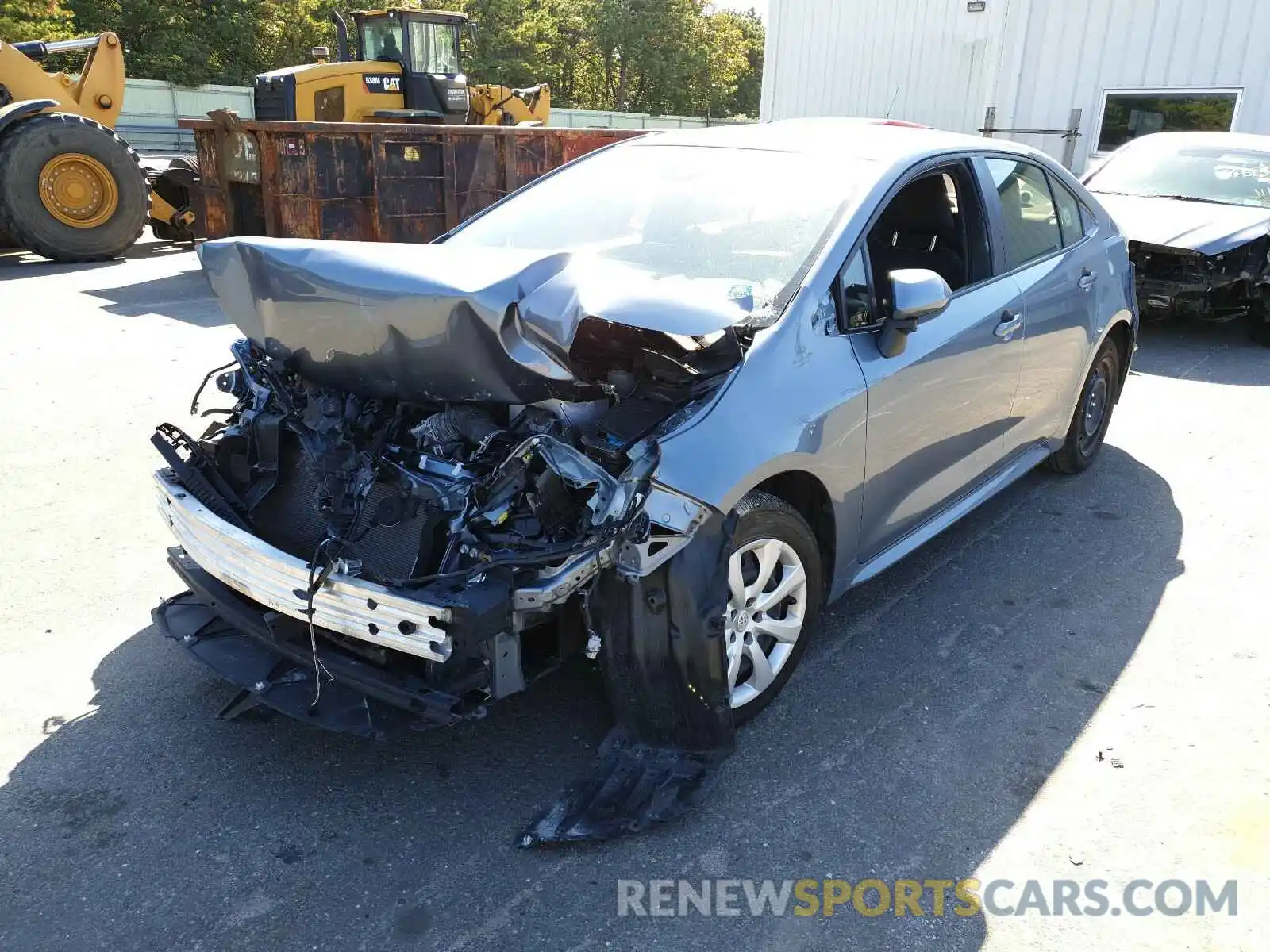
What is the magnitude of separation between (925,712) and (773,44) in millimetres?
19209

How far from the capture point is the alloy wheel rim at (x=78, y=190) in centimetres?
1090

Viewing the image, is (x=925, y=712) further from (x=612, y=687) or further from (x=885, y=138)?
(x=885, y=138)

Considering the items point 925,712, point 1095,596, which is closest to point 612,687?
point 925,712

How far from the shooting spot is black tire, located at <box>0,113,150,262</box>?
1063cm

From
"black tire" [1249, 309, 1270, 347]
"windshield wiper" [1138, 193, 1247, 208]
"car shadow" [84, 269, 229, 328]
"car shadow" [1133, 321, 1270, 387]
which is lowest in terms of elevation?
"car shadow" [1133, 321, 1270, 387]

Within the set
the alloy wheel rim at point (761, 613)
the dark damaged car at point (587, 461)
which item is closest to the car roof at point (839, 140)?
the dark damaged car at point (587, 461)

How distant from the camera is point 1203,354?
839 centimetres

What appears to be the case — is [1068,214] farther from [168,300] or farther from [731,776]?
[168,300]

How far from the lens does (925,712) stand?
3309mm

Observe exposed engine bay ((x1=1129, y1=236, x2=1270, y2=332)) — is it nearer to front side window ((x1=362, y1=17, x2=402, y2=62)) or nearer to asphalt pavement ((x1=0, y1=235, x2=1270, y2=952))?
asphalt pavement ((x1=0, y1=235, x2=1270, y2=952))

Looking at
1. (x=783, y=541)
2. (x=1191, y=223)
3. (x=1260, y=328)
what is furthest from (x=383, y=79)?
(x=783, y=541)

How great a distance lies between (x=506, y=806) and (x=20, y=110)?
1153cm

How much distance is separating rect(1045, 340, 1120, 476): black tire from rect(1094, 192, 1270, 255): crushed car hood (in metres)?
2.90

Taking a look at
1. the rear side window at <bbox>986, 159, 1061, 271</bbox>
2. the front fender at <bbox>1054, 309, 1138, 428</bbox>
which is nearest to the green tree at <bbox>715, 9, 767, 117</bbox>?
the front fender at <bbox>1054, 309, 1138, 428</bbox>
